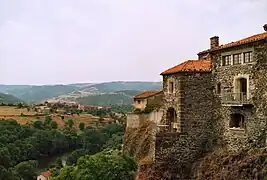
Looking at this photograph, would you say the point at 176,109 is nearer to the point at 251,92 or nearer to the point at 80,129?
the point at 251,92

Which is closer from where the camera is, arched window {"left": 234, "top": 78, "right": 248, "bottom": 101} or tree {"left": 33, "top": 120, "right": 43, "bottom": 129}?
arched window {"left": 234, "top": 78, "right": 248, "bottom": 101}

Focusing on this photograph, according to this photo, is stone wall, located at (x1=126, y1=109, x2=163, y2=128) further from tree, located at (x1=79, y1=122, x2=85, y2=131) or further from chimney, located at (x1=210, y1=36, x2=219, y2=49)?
tree, located at (x1=79, y1=122, x2=85, y2=131)

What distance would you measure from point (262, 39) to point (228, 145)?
8275mm

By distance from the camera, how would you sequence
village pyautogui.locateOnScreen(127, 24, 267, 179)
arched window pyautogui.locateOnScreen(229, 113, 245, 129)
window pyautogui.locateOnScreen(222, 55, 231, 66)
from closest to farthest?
village pyautogui.locateOnScreen(127, 24, 267, 179), arched window pyautogui.locateOnScreen(229, 113, 245, 129), window pyautogui.locateOnScreen(222, 55, 231, 66)

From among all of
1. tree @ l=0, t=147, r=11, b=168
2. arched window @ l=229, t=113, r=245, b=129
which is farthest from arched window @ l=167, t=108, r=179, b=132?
tree @ l=0, t=147, r=11, b=168

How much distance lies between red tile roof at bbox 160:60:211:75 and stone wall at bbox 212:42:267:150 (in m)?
1.14

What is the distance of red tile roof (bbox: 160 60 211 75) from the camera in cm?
3030

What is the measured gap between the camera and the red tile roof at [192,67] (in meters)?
30.3

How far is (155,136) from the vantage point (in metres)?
30.2

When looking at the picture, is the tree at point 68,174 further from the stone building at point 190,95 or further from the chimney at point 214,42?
the chimney at point 214,42

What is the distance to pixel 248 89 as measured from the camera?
27.2 meters

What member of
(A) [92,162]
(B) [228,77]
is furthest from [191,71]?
(A) [92,162]

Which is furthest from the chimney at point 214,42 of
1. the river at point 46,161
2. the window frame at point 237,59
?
the river at point 46,161

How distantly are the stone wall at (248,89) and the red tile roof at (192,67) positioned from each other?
3.73ft
